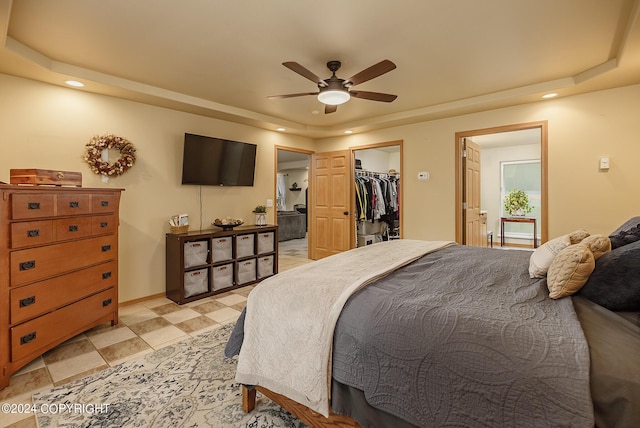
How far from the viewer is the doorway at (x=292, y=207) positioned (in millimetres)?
6535

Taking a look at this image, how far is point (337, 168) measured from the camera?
561cm

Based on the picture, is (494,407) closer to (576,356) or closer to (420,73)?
(576,356)

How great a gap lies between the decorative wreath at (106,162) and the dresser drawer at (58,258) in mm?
871

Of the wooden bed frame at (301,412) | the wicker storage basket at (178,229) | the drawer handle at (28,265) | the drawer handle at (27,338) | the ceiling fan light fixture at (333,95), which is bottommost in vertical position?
the wooden bed frame at (301,412)

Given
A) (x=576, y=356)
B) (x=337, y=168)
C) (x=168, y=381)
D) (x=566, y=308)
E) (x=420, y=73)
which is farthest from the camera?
(x=337, y=168)

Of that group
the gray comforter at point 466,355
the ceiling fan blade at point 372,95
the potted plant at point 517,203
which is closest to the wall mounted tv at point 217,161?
the ceiling fan blade at point 372,95

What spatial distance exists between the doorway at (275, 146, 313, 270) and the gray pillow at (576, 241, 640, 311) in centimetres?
443

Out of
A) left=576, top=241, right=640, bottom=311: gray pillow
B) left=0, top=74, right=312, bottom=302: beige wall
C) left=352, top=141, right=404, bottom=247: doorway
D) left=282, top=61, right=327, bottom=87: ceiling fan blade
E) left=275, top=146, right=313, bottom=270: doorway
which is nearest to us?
left=576, top=241, right=640, bottom=311: gray pillow

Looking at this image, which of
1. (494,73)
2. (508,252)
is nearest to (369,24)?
(494,73)

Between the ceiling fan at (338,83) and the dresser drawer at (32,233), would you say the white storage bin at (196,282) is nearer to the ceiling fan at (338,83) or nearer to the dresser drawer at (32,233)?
the dresser drawer at (32,233)

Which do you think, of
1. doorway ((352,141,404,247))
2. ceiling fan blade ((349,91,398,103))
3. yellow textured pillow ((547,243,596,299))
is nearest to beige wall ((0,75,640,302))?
doorway ((352,141,404,247))

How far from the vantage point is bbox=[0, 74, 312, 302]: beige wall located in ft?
9.29

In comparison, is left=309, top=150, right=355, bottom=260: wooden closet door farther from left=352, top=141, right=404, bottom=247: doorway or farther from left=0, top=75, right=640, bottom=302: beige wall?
left=0, top=75, right=640, bottom=302: beige wall

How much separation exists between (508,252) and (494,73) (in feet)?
6.14
